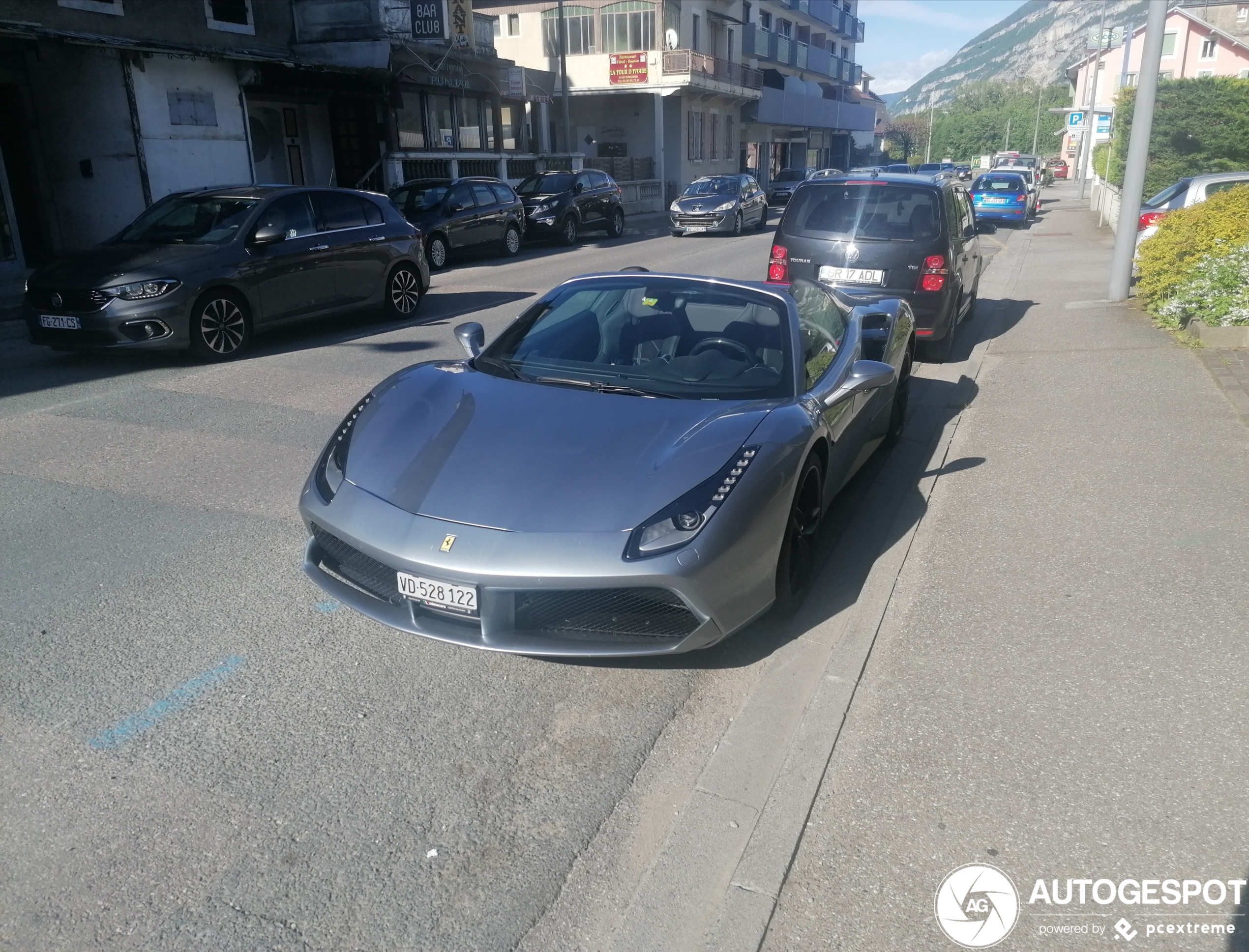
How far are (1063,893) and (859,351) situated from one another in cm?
338

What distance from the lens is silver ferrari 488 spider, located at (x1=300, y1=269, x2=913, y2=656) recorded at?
3.43 metres

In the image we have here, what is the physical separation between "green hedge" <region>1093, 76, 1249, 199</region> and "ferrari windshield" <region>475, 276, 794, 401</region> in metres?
29.4

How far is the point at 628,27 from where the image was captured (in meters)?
41.8

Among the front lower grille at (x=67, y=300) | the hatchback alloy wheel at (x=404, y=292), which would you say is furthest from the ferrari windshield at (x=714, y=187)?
the front lower grille at (x=67, y=300)

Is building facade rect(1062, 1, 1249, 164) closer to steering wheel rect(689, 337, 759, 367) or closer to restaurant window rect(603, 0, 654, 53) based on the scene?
restaurant window rect(603, 0, 654, 53)

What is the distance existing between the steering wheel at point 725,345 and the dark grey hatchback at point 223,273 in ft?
20.1

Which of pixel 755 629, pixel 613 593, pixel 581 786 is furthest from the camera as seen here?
pixel 755 629

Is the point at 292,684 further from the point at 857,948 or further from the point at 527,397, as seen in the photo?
the point at 857,948

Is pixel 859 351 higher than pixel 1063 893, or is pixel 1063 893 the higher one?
pixel 859 351

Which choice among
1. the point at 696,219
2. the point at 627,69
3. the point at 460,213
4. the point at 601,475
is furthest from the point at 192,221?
the point at 627,69

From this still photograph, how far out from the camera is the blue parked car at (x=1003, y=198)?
28.1m

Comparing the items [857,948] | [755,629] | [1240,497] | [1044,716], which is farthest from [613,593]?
[1240,497]

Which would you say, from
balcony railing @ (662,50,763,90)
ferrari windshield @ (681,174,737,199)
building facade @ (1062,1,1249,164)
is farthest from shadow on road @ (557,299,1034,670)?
building facade @ (1062,1,1249,164)

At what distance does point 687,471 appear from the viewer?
3.69 metres
